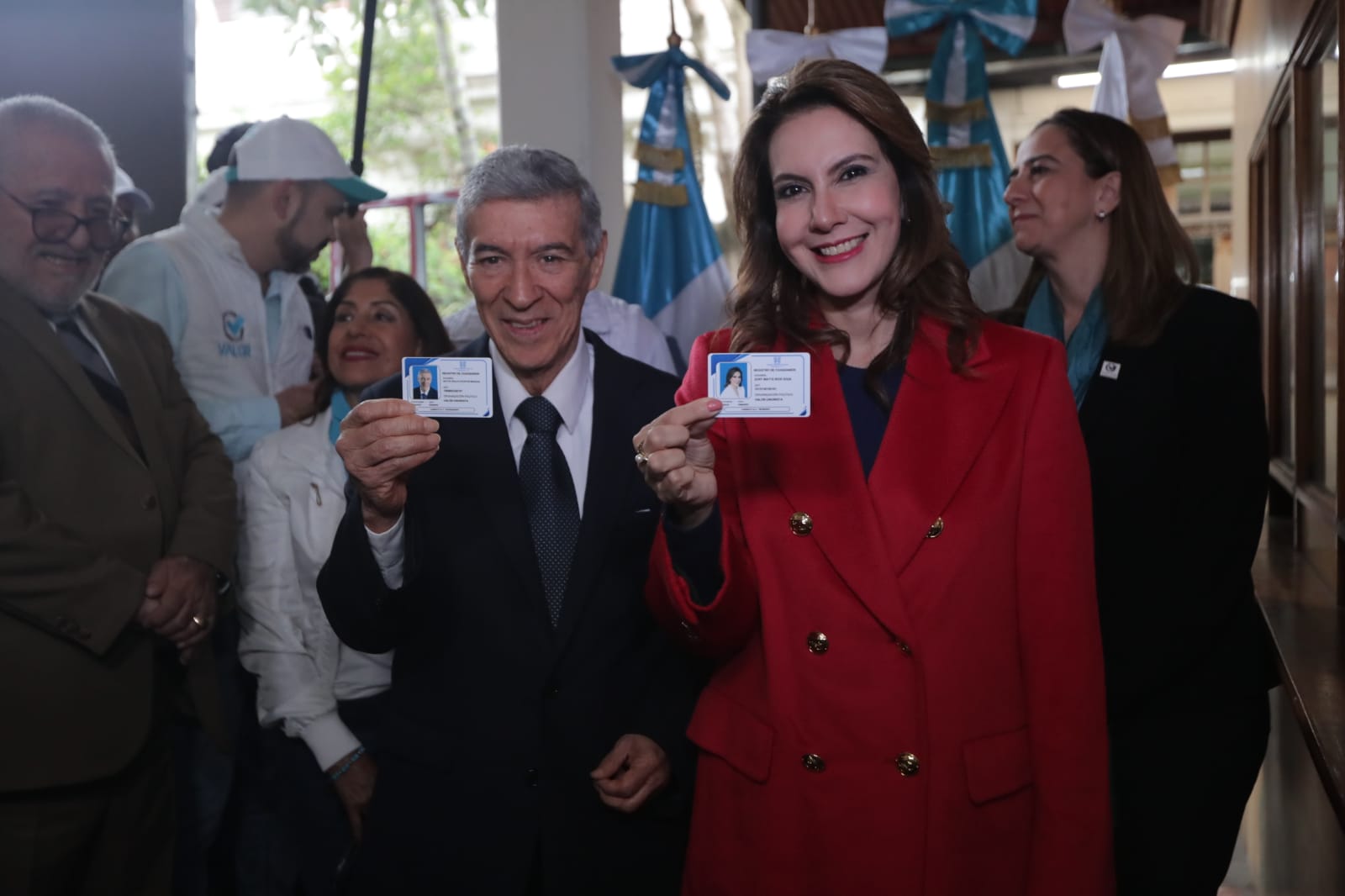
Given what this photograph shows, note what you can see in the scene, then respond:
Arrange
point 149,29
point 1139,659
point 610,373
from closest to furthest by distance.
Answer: point 610,373, point 1139,659, point 149,29

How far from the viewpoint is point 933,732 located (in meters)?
1.51

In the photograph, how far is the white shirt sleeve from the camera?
5.62 feet

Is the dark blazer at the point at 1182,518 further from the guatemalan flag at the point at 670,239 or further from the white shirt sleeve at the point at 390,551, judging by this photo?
the guatemalan flag at the point at 670,239

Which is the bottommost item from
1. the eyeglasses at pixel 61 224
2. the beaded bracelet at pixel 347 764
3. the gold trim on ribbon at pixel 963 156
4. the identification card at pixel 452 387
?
the beaded bracelet at pixel 347 764

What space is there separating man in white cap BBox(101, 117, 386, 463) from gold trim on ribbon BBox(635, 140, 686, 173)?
0.90 metres

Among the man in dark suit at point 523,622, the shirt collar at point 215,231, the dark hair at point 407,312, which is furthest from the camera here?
the shirt collar at point 215,231

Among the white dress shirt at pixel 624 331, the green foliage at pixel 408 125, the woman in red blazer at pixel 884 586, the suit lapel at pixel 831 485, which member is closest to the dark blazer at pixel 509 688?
the woman in red blazer at pixel 884 586

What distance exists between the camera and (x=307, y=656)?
2.42 metres

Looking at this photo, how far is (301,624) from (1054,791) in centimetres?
163

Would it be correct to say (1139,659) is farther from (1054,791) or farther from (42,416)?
(42,416)

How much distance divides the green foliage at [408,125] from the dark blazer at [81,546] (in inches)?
318

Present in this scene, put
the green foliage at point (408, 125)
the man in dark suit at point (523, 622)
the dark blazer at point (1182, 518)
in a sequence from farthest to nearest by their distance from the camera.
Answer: the green foliage at point (408, 125)
the dark blazer at point (1182, 518)
the man in dark suit at point (523, 622)

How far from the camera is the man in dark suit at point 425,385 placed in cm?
165

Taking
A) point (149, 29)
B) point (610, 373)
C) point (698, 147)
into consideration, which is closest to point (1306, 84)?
point (698, 147)
